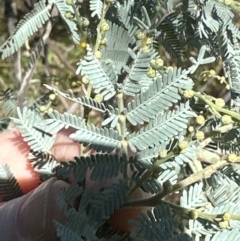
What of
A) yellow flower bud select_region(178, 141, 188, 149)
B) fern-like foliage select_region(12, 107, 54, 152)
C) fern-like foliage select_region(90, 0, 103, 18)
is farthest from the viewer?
fern-like foliage select_region(90, 0, 103, 18)

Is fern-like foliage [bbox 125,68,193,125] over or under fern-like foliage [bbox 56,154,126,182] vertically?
over

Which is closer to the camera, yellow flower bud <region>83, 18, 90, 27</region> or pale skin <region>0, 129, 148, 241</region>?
pale skin <region>0, 129, 148, 241</region>

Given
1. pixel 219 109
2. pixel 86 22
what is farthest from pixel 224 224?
pixel 86 22

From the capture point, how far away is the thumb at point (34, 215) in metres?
0.58

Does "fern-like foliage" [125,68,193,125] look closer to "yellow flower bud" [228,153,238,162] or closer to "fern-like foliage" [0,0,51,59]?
"yellow flower bud" [228,153,238,162]

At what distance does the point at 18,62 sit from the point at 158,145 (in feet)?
3.28

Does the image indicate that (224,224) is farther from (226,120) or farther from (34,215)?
(34,215)

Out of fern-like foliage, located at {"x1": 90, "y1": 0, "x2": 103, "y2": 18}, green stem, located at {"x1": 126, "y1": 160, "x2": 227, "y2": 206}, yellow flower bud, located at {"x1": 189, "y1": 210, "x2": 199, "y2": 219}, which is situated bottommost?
yellow flower bud, located at {"x1": 189, "y1": 210, "x2": 199, "y2": 219}

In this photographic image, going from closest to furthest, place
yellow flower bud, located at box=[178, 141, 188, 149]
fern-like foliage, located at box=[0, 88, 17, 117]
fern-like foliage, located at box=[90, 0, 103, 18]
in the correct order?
yellow flower bud, located at box=[178, 141, 188, 149]
fern-like foliage, located at box=[90, 0, 103, 18]
fern-like foliage, located at box=[0, 88, 17, 117]

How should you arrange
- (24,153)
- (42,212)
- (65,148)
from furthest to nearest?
(24,153)
(65,148)
(42,212)

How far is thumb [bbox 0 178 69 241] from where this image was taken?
58 cm

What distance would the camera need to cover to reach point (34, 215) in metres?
0.59

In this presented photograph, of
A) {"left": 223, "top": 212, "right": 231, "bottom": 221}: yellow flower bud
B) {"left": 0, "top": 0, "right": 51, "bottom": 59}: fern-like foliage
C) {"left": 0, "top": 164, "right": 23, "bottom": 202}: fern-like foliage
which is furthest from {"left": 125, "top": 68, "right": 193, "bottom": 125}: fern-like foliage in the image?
{"left": 0, "top": 0, "right": 51, "bottom": 59}: fern-like foliage

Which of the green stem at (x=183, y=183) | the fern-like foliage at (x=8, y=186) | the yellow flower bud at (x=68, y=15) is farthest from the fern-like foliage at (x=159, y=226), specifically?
the yellow flower bud at (x=68, y=15)
